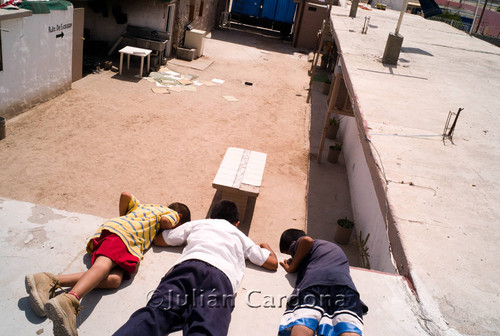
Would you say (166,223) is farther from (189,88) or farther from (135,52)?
(135,52)

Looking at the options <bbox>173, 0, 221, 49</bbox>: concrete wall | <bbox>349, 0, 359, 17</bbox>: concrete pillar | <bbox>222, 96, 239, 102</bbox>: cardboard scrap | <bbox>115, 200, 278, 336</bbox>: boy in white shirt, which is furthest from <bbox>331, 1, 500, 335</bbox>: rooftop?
<bbox>173, 0, 221, 49</bbox>: concrete wall

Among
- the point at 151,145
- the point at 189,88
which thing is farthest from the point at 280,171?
the point at 189,88

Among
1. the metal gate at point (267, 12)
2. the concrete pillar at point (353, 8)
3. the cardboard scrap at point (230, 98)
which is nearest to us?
the cardboard scrap at point (230, 98)

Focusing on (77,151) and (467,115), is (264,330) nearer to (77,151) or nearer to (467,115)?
(467,115)

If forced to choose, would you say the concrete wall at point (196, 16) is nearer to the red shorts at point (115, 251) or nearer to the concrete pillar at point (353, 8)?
the concrete pillar at point (353, 8)

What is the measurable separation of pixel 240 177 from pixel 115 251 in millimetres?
3836

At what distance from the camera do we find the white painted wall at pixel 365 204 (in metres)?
5.47

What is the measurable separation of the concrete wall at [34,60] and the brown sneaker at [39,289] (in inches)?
282

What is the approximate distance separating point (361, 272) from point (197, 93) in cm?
1028

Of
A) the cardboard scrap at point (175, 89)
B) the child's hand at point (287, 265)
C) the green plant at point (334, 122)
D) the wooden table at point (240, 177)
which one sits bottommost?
the cardboard scrap at point (175, 89)

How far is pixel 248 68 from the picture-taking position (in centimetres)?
1741

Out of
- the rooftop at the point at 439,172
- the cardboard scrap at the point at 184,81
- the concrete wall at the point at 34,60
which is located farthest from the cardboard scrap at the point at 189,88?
the rooftop at the point at 439,172

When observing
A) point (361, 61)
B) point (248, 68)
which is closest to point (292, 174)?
point (361, 61)

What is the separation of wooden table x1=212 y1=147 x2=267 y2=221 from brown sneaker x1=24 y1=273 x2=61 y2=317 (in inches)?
154
